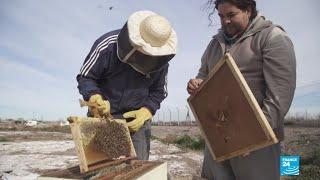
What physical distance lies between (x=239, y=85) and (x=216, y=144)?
26.5 inches

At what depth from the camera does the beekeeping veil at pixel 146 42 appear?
11.0 ft

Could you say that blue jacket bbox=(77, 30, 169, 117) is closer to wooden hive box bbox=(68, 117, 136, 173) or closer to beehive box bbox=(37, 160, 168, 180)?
wooden hive box bbox=(68, 117, 136, 173)

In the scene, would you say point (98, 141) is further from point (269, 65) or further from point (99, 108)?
point (269, 65)

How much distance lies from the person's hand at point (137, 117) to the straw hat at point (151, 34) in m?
0.73

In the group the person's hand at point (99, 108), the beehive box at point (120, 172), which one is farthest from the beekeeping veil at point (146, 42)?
the beehive box at point (120, 172)

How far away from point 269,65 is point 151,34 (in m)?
1.19

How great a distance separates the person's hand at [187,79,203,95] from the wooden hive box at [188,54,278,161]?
61 millimetres

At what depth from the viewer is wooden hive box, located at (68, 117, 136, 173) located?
8.40ft

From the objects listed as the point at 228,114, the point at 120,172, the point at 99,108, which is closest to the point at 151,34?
the point at 99,108

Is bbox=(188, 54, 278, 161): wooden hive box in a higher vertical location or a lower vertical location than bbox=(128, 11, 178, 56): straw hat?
lower

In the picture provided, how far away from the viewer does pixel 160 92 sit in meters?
4.16

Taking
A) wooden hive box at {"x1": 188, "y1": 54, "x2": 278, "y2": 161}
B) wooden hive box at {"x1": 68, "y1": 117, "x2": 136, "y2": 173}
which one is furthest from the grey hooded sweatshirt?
wooden hive box at {"x1": 68, "y1": 117, "x2": 136, "y2": 173}

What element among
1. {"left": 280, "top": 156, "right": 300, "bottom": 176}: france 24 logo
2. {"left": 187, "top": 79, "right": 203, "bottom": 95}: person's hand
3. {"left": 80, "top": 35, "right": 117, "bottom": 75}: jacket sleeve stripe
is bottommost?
{"left": 280, "top": 156, "right": 300, "bottom": 176}: france 24 logo

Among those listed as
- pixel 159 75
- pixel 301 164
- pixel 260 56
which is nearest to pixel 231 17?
pixel 260 56
